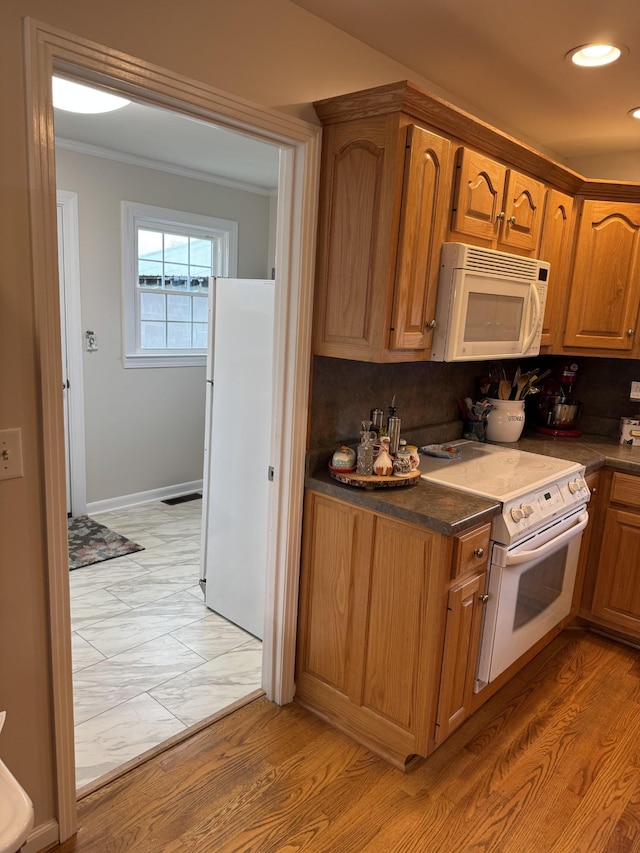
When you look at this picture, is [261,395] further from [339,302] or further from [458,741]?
[458,741]

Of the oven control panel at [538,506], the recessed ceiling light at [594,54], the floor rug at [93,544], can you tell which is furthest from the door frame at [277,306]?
the floor rug at [93,544]

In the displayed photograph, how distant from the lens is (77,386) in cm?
412

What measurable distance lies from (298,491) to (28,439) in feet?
3.22

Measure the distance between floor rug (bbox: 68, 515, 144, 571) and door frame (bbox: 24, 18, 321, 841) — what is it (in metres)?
1.66

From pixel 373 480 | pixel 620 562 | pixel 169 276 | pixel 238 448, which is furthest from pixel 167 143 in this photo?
pixel 620 562

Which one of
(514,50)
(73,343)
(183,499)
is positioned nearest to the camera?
(514,50)

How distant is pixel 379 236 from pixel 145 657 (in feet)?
6.65

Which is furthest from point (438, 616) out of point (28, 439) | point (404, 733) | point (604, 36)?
point (604, 36)

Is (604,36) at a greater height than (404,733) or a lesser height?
greater

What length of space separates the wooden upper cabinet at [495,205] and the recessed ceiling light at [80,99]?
4.39 ft

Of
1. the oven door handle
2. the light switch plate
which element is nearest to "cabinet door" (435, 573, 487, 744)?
the oven door handle

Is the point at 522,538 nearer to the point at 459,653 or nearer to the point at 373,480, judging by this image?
the point at 459,653

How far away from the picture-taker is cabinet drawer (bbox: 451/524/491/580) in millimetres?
1885

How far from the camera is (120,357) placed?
4.34m
